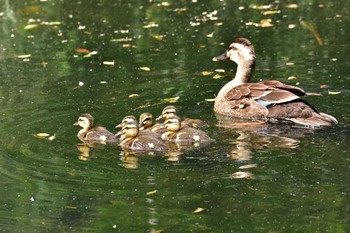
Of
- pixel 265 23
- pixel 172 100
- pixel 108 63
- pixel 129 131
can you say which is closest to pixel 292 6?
pixel 265 23

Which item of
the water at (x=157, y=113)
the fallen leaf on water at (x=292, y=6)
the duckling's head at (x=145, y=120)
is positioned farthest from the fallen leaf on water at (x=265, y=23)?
the duckling's head at (x=145, y=120)

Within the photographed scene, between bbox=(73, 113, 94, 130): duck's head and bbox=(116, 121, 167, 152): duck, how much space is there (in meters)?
0.38

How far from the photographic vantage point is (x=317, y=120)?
9977 millimetres

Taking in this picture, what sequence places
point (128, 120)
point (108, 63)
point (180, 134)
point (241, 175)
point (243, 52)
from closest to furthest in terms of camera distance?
point (241, 175), point (180, 134), point (128, 120), point (243, 52), point (108, 63)

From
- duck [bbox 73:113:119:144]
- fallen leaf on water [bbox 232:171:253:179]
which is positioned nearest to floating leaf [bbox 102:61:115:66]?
duck [bbox 73:113:119:144]

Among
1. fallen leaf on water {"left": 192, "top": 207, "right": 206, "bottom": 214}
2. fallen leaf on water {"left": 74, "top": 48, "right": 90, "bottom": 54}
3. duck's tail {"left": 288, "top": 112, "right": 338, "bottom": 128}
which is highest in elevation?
fallen leaf on water {"left": 192, "top": 207, "right": 206, "bottom": 214}

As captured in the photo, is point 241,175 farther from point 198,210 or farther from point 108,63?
point 108,63

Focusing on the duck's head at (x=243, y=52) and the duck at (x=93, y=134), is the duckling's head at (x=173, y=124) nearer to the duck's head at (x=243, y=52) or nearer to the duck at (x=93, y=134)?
the duck at (x=93, y=134)

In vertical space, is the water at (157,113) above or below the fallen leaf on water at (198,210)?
below

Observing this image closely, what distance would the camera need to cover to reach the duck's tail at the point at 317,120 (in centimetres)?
990

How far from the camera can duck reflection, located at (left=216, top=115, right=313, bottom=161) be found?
29.7ft

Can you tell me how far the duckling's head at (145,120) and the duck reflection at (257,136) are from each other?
29.3 inches

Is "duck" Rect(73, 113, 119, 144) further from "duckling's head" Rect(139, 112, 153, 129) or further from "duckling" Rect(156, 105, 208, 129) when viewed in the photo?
"duckling" Rect(156, 105, 208, 129)

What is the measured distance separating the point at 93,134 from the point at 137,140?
52 cm
